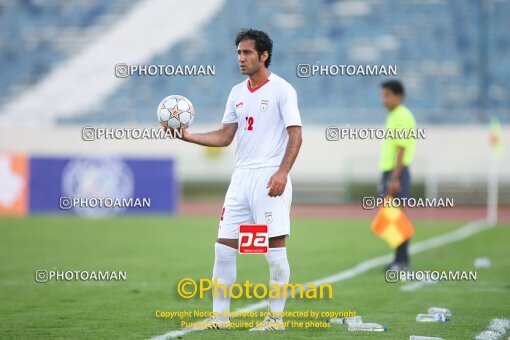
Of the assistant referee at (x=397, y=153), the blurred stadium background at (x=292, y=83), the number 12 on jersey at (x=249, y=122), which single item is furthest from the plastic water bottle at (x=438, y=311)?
the blurred stadium background at (x=292, y=83)

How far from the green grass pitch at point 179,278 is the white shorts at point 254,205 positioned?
0.77 metres

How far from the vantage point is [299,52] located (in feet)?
91.3

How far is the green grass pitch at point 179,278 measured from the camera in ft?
23.8

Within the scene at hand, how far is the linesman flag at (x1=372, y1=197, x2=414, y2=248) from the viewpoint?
443 inches

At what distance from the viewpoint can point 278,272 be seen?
7117 mm

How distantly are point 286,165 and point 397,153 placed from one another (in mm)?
4662

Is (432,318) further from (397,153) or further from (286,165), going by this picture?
(397,153)

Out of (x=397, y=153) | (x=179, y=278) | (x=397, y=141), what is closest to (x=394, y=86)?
(x=397, y=141)

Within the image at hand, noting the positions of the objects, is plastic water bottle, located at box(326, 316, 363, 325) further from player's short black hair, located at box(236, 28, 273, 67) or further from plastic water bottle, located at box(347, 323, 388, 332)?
player's short black hair, located at box(236, 28, 273, 67)

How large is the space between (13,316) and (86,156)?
46.6 ft

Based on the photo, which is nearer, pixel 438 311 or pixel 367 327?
pixel 367 327

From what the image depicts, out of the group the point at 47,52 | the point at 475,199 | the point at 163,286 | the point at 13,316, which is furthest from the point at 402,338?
the point at 47,52

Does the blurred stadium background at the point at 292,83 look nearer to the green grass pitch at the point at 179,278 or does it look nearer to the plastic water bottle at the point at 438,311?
the green grass pitch at the point at 179,278

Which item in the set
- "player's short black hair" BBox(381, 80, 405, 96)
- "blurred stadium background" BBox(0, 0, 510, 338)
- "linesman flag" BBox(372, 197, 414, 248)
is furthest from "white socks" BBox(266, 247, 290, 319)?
"blurred stadium background" BBox(0, 0, 510, 338)
